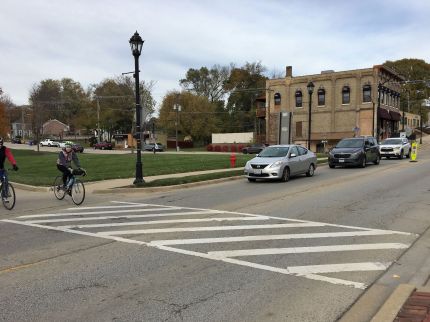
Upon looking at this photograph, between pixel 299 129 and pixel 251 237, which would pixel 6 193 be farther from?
pixel 299 129

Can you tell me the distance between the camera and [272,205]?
1180 cm

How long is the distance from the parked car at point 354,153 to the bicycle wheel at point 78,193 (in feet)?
51.4

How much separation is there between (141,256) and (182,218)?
3.26 m

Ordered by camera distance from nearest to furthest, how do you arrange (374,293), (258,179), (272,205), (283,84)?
1. (374,293)
2. (272,205)
3. (258,179)
4. (283,84)

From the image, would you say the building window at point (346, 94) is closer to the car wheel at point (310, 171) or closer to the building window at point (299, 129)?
the building window at point (299, 129)

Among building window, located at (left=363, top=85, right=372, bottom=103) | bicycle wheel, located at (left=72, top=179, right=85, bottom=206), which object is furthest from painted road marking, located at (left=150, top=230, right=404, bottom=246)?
building window, located at (left=363, top=85, right=372, bottom=103)

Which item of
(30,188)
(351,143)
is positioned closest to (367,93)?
(351,143)

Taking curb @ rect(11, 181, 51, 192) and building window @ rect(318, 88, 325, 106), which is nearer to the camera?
curb @ rect(11, 181, 51, 192)

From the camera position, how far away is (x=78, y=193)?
13.1m

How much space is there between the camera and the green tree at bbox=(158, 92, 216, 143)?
82375 mm

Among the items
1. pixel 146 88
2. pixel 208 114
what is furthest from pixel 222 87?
pixel 146 88

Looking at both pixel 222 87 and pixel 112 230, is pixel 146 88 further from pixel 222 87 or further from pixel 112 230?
pixel 112 230

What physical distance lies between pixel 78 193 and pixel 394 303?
10202 millimetres

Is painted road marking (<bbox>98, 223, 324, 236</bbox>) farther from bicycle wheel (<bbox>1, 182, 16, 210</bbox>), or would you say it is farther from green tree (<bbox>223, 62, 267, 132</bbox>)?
green tree (<bbox>223, 62, 267, 132</bbox>)
